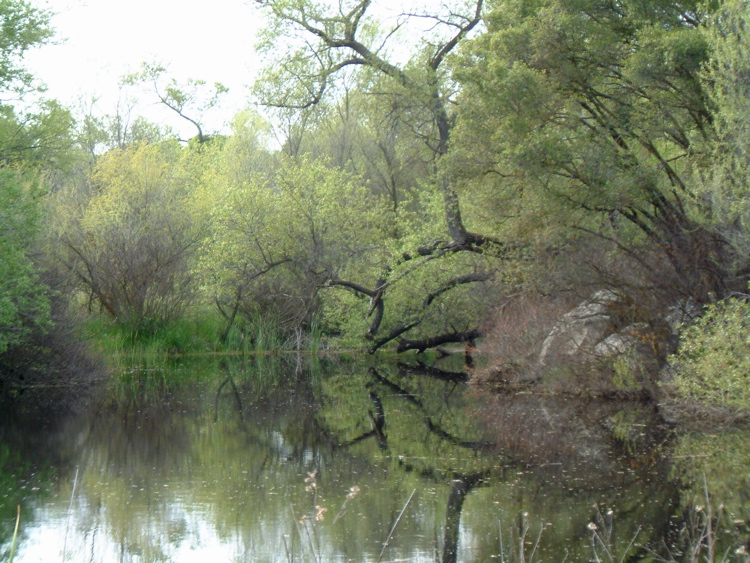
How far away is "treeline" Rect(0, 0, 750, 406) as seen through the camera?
14195 millimetres

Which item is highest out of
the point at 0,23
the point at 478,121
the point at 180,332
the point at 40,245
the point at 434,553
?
the point at 0,23

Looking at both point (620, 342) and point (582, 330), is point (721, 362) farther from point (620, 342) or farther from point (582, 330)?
point (582, 330)

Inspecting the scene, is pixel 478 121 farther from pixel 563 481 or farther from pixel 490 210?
pixel 563 481

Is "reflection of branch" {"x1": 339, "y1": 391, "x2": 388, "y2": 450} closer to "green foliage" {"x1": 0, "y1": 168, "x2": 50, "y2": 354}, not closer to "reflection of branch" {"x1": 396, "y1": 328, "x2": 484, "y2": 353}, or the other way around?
"green foliage" {"x1": 0, "y1": 168, "x2": 50, "y2": 354}

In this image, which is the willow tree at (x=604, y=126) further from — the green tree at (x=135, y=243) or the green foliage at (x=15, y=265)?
the green tree at (x=135, y=243)

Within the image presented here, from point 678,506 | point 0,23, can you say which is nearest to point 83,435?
point 678,506

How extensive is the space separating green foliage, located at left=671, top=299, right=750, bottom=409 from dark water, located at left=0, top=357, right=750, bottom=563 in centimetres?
66

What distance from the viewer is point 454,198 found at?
1834cm

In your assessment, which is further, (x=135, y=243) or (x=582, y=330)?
(x=135, y=243)

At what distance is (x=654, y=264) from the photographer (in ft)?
48.5

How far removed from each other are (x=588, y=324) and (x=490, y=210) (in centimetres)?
301

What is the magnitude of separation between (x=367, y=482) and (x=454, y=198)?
10.5 meters

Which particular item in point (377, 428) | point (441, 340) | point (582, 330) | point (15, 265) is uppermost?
point (15, 265)

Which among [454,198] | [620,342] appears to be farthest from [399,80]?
[620,342]
